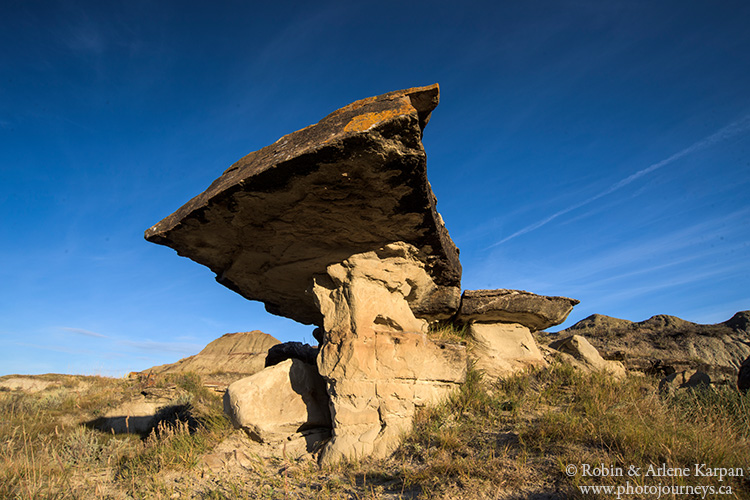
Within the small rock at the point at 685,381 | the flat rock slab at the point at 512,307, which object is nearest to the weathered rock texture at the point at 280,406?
the flat rock slab at the point at 512,307

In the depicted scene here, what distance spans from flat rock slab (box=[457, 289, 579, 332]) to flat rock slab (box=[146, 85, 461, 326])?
1.43 feet

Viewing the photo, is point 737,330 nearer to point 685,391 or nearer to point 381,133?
point 685,391

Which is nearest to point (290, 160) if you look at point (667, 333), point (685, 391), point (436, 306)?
point (436, 306)

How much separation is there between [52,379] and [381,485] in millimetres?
19729

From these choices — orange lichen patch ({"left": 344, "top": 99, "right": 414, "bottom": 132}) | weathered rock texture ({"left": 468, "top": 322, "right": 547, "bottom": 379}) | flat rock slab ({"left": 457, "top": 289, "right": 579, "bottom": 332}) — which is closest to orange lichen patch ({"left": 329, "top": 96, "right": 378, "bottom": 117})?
orange lichen patch ({"left": 344, "top": 99, "right": 414, "bottom": 132})

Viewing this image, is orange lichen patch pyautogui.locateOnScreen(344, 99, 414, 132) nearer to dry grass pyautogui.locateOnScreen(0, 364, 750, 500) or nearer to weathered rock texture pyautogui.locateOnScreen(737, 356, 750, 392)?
dry grass pyautogui.locateOnScreen(0, 364, 750, 500)

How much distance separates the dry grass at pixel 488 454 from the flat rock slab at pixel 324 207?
188 centimetres

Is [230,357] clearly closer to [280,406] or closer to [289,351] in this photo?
[289,351]

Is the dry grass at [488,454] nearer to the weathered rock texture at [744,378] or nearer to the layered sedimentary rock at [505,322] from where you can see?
the weathered rock texture at [744,378]

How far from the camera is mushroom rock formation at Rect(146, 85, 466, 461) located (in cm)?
346

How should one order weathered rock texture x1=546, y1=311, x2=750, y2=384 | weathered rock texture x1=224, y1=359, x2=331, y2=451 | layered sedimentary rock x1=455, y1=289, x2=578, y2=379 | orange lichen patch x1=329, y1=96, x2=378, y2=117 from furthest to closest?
weathered rock texture x1=546, y1=311, x2=750, y2=384, layered sedimentary rock x1=455, y1=289, x2=578, y2=379, weathered rock texture x1=224, y1=359, x2=331, y2=451, orange lichen patch x1=329, y1=96, x2=378, y2=117

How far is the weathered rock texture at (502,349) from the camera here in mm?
6047

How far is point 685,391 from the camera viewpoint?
5.26m

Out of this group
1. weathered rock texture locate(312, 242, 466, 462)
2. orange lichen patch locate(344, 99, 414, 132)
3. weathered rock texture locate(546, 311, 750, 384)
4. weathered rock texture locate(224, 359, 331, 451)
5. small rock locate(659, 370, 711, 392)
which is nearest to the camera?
orange lichen patch locate(344, 99, 414, 132)
